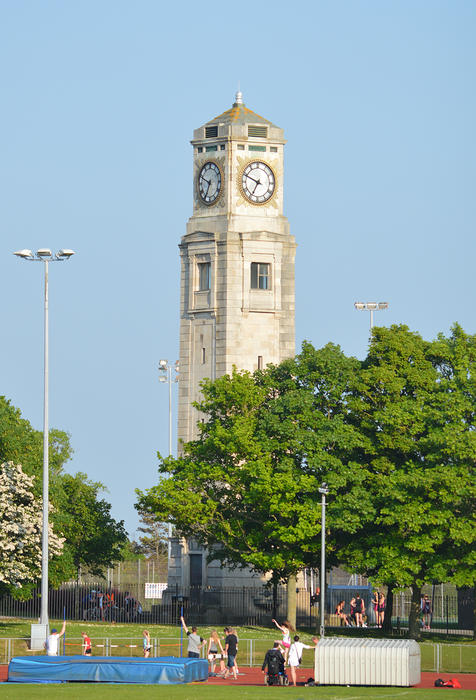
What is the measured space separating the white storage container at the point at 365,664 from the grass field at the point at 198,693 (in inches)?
37.0

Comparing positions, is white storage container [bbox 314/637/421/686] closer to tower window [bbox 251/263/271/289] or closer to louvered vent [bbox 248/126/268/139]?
tower window [bbox 251/263/271/289]

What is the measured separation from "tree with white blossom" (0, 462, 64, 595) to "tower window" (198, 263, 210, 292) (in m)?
19.9

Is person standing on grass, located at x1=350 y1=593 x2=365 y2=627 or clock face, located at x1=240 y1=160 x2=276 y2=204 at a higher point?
clock face, located at x1=240 y1=160 x2=276 y2=204

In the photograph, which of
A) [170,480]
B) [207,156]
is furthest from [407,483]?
[207,156]

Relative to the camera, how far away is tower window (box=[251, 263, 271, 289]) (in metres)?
93.9

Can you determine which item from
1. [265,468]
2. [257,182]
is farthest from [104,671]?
[257,182]

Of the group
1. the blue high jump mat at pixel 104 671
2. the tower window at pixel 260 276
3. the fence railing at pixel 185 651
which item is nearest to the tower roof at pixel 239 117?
the tower window at pixel 260 276

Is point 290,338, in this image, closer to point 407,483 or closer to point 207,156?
point 207,156

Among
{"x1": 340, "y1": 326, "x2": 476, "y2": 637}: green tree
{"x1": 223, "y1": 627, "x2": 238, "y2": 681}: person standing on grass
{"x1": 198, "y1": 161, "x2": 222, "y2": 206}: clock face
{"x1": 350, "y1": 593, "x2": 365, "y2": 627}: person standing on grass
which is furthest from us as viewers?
{"x1": 198, "y1": 161, "x2": 222, "y2": 206}: clock face

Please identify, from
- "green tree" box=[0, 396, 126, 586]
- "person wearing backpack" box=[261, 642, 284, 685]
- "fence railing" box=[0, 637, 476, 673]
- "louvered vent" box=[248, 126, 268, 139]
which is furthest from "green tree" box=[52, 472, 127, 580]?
"person wearing backpack" box=[261, 642, 284, 685]

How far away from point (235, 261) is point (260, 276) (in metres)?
1.84

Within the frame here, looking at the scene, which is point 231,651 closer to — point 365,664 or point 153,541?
point 365,664

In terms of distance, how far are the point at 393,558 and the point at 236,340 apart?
912 inches

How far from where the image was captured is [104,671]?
53438mm
